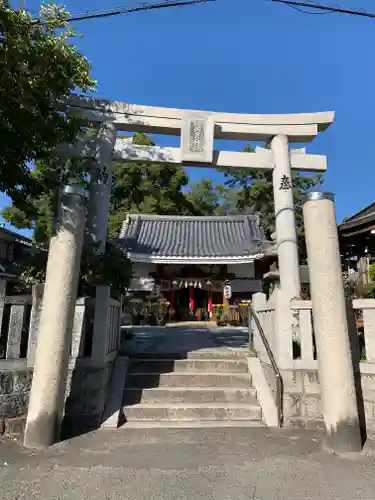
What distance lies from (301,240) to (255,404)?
20.4 m

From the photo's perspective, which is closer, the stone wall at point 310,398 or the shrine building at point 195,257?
the stone wall at point 310,398

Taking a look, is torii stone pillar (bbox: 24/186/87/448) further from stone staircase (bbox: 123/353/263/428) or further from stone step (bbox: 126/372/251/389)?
stone step (bbox: 126/372/251/389)

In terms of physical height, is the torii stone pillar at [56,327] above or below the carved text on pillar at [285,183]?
below

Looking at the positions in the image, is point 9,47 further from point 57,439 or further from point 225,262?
point 225,262

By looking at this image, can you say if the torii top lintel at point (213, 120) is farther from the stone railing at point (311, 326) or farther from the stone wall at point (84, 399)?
the stone wall at point (84, 399)

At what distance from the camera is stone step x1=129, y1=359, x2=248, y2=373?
626cm

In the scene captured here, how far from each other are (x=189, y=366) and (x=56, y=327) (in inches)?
105

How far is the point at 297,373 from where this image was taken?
5262mm

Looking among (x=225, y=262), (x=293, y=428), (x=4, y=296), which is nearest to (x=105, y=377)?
(x=4, y=296)

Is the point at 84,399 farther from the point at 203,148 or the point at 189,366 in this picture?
the point at 203,148

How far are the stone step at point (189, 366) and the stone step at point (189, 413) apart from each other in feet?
3.20

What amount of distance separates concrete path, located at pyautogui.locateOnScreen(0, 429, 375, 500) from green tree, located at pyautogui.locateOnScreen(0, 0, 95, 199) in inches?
139

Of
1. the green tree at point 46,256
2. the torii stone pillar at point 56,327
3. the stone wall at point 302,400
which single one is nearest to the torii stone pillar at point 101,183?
the green tree at point 46,256

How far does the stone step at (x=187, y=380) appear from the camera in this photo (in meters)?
5.89
